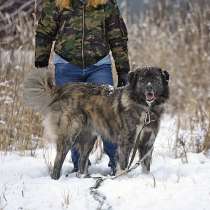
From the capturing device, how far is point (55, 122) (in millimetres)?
5730

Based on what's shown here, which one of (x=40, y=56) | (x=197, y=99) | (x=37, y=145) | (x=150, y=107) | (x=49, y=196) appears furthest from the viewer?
(x=197, y=99)

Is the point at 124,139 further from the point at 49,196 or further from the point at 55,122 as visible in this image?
the point at 49,196

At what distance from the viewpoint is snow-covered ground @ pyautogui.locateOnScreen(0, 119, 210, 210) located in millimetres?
4383

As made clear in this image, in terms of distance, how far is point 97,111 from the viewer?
5684 millimetres

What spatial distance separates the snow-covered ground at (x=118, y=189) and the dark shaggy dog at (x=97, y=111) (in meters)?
0.33

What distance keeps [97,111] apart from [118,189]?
3.88ft

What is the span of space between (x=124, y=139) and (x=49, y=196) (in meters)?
1.10

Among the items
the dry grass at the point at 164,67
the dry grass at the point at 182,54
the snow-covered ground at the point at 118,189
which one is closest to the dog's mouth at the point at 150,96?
the snow-covered ground at the point at 118,189

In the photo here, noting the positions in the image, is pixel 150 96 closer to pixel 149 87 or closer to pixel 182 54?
pixel 149 87

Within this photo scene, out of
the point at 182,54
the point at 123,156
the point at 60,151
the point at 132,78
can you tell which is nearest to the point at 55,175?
the point at 60,151

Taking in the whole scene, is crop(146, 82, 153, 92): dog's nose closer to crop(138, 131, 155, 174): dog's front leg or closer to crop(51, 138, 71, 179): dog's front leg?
crop(138, 131, 155, 174): dog's front leg

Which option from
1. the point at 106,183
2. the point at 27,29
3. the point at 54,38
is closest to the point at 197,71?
the point at 27,29

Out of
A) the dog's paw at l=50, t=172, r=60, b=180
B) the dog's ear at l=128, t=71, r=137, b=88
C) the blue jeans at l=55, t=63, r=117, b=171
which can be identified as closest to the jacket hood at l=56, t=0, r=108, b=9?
the blue jeans at l=55, t=63, r=117, b=171

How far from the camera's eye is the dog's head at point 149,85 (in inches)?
211
